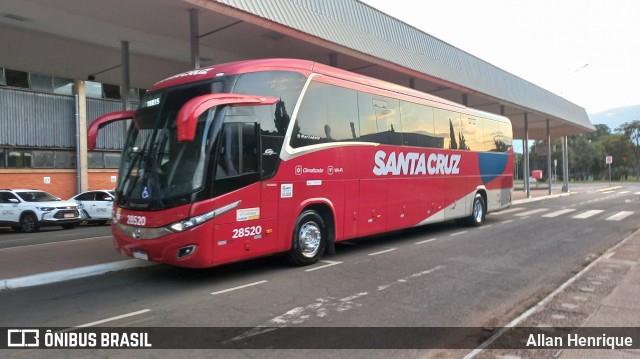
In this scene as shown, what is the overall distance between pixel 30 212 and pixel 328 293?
16.0m

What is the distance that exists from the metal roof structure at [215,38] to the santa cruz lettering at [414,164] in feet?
13.3

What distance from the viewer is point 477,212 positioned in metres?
15.5

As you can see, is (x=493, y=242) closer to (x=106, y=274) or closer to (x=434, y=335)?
(x=434, y=335)

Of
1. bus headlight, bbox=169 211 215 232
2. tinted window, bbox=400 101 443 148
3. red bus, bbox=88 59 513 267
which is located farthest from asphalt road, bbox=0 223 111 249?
tinted window, bbox=400 101 443 148

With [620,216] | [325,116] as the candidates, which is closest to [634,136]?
[620,216]

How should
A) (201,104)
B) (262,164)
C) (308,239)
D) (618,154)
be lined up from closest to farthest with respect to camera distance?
(201,104), (262,164), (308,239), (618,154)

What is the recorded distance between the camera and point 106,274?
839 cm

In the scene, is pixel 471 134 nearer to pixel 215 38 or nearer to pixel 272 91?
pixel 215 38

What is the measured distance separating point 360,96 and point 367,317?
570cm

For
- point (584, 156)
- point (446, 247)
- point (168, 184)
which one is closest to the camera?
point (168, 184)

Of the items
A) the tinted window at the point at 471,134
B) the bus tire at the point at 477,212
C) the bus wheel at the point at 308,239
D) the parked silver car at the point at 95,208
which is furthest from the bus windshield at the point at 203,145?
the parked silver car at the point at 95,208

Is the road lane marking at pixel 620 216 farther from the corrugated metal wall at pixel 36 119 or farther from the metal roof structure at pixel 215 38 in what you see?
the corrugated metal wall at pixel 36 119

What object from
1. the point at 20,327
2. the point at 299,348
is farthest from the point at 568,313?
the point at 20,327

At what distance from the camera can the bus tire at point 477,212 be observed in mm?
15094
